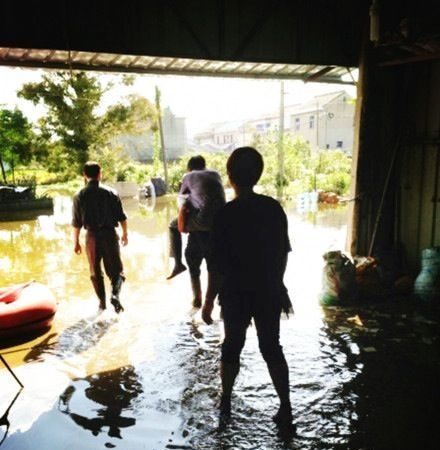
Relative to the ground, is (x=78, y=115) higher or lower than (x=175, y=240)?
higher

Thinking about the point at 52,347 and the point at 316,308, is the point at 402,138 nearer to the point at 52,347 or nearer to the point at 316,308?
the point at 316,308

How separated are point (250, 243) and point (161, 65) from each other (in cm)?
515

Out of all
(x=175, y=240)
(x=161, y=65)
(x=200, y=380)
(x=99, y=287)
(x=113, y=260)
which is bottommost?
(x=200, y=380)

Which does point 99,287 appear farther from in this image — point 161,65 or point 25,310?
point 161,65

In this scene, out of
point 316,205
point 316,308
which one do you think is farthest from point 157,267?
point 316,205

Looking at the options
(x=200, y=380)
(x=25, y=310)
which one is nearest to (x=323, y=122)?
(x=25, y=310)

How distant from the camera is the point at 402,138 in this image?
7.32 metres

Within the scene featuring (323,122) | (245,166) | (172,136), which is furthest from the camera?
(172,136)

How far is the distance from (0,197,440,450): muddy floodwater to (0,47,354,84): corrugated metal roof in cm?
378

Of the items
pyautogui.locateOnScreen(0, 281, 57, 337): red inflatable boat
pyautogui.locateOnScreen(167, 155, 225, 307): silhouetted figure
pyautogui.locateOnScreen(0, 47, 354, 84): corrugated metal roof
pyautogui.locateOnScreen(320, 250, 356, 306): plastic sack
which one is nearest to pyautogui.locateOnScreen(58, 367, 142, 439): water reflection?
pyautogui.locateOnScreen(0, 281, 57, 337): red inflatable boat

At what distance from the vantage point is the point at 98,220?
230 inches

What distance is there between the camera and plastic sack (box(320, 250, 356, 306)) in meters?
6.32

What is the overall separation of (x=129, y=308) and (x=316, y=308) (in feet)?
9.24

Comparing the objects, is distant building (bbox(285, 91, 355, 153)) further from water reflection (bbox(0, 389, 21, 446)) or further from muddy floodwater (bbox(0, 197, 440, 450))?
water reflection (bbox(0, 389, 21, 446))
